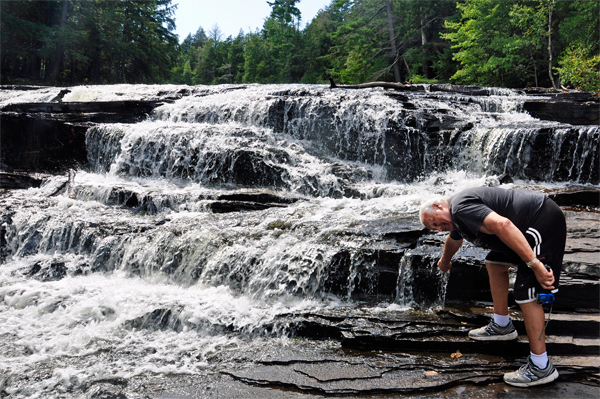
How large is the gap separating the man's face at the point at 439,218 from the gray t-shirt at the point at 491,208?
0.05 meters

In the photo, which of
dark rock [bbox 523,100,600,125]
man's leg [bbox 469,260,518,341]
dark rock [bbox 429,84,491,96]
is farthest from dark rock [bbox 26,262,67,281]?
dark rock [bbox 429,84,491,96]

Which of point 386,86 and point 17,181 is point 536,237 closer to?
point 17,181

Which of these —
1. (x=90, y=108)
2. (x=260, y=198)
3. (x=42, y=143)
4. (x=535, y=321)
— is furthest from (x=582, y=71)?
(x=42, y=143)

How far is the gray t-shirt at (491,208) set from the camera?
284 cm

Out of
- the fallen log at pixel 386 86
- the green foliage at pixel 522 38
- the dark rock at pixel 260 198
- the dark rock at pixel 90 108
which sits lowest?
the dark rock at pixel 260 198

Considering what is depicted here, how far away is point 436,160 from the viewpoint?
9609 mm

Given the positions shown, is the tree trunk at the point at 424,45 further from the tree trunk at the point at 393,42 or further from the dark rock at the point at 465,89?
the dark rock at the point at 465,89

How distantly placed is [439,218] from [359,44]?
95.2ft

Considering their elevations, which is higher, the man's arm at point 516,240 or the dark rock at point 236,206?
the man's arm at point 516,240

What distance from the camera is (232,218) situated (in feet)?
22.0

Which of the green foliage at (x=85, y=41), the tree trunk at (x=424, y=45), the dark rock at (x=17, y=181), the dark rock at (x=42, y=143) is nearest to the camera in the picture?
the dark rock at (x=17, y=181)

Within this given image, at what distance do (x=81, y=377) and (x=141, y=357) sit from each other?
0.52 meters

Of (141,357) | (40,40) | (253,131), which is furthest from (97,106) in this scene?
(40,40)

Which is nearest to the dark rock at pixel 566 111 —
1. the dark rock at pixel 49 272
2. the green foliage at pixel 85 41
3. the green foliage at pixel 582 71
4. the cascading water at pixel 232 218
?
the cascading water at pixel 232 218
